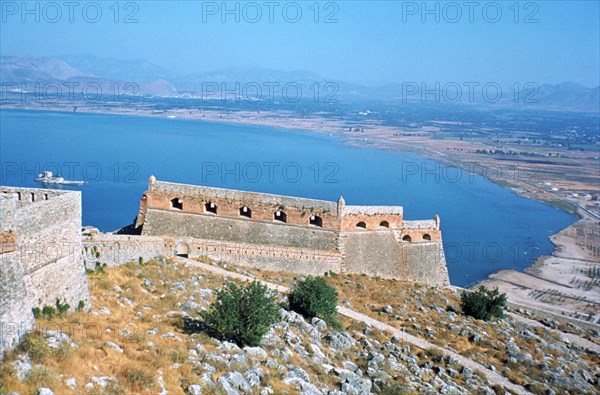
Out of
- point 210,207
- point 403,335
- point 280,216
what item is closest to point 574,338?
point 403,335

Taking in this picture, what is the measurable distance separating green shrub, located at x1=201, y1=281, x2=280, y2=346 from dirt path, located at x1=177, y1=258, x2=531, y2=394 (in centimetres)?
299

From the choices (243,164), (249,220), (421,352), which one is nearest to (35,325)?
(421,352)

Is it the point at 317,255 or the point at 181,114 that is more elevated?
the point at 181,114

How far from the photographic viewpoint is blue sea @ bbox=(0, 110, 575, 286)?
197 feet

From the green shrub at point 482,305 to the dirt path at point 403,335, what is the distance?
5.43 meters

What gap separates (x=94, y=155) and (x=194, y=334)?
269 feet

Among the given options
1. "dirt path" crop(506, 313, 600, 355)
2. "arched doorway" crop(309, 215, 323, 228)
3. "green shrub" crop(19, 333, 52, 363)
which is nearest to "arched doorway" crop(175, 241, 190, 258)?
"arched doorway" crop(309, 215, 323, 228)

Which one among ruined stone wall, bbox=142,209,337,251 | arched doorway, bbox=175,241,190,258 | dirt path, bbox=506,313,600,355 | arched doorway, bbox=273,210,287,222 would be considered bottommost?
dirt path, bbox=506,313,600,355

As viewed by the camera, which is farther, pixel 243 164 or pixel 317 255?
pixel 243 164

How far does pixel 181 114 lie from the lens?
16362cm

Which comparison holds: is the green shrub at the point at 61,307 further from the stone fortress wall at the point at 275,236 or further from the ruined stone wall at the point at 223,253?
the ruined stone wall at the point at 223,253

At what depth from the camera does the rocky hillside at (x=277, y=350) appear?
9820 mm

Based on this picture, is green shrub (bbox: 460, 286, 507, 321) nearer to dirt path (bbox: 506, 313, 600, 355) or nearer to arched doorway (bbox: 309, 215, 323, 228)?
dirt path (bbox: 506, 313, 600, 355)

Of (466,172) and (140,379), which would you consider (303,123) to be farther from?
(140,379)
